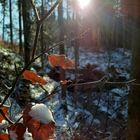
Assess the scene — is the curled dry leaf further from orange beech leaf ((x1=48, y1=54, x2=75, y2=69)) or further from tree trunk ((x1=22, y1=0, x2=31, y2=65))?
tree trunk ((x1=22, y1=0, x2=31, y2=65))

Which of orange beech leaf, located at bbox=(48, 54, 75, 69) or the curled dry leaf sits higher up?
orange beech leaf, located at bbox=(48, 54, 75, 69)

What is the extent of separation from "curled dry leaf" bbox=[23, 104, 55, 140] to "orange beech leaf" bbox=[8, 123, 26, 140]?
0.01 m

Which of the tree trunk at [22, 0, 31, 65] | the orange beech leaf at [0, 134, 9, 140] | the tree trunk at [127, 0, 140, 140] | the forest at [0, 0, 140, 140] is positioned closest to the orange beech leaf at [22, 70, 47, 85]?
the forest at [0, 0, 140, 140]

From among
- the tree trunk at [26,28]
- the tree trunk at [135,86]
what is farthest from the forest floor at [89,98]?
the tree trunk at [26,28]

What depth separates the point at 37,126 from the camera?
2.50 ft

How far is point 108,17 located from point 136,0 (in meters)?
1.41

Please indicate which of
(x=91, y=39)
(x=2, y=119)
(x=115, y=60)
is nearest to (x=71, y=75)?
(x=115, y=60)

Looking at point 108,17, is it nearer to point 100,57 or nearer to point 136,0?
point 136,0

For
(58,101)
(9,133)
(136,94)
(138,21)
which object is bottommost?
(58,101)

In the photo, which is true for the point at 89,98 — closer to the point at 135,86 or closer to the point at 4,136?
the point at 135,86

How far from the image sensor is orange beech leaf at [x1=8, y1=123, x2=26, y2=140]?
0.77 meters

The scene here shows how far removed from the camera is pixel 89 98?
12805mm

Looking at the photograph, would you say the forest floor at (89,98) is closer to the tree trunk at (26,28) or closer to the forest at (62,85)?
the forest at (62,85)

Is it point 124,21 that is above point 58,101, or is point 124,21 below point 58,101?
above
